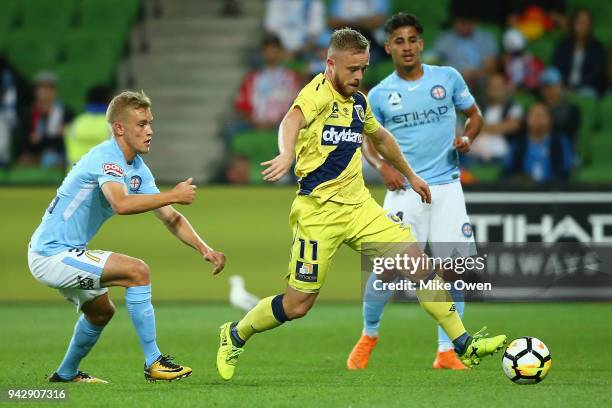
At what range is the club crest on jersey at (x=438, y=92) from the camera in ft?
30.7

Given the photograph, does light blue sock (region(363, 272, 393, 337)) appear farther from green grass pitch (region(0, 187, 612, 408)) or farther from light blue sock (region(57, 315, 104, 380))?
light blue sock (region(57, 315, 104, 380))

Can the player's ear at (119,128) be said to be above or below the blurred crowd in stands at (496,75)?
above

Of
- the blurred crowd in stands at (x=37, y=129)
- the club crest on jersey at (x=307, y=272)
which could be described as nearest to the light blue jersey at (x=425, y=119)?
the club crest on jersey at (x=307, y=272)

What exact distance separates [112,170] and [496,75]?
8655 millimetres

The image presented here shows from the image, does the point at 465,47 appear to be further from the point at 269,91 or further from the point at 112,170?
the point at 112,170

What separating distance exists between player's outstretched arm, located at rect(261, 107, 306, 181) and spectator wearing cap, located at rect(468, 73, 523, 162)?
296 inches

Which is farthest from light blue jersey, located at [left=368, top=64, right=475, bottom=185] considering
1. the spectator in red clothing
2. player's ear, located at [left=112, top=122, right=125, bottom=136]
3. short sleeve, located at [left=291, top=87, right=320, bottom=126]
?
the spectator in red clothing

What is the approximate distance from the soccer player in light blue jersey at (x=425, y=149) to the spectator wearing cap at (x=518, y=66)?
730 cm

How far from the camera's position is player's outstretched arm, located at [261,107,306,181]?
22.7 feet

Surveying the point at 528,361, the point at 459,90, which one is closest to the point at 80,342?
the point at 528,361

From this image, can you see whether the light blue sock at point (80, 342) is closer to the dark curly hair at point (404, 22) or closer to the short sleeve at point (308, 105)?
the short sleeve at point (308, 105)

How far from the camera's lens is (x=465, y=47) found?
1648 centimetres

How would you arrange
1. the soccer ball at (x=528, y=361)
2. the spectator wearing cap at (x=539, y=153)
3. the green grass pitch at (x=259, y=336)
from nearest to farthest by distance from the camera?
the green grass pitch at (x=259, y=336) → the soccer ball at (x=528, y=361) → the spectator wearing cap at (x=539, y=153)

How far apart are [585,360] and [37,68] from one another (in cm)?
1162
